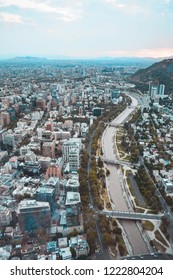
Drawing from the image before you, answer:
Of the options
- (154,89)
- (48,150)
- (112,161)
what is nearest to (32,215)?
(48,150)

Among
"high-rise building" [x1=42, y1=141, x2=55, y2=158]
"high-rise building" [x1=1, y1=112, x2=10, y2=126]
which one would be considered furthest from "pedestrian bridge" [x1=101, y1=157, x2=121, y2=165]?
"high-rise building" [x1=1, y1=112, x2=10, y2=126]

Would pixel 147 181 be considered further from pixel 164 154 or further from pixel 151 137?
pixel 151 137

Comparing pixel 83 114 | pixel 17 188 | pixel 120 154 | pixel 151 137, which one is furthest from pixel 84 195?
pixel 83 114

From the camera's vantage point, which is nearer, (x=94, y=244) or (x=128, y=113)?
(x=94, y=244)

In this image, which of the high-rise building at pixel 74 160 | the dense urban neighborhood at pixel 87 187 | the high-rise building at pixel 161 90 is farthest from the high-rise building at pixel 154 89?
the high-rise building at pixel 74 160

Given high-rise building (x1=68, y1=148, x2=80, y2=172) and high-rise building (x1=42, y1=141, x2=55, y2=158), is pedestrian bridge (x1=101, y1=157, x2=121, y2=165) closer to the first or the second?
high-rise building (x1=68, y1=148, x2=80, y2=172)

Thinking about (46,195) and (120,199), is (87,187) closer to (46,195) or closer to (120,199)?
(120,199)

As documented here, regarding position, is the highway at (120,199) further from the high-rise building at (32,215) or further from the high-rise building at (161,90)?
the high-rise building at (161,90)
